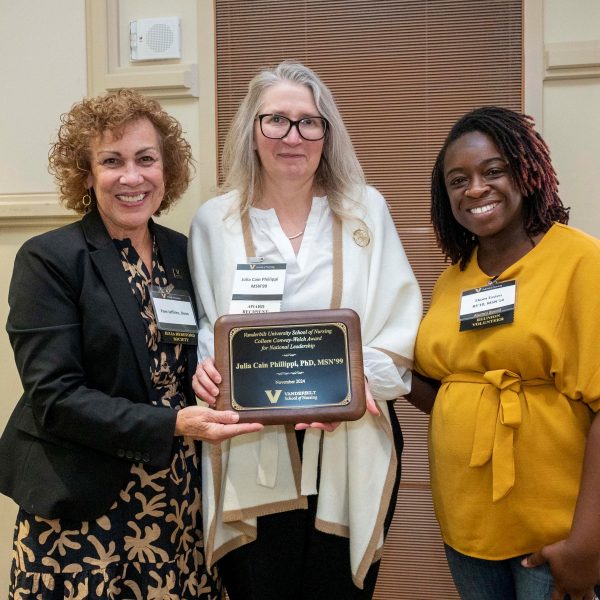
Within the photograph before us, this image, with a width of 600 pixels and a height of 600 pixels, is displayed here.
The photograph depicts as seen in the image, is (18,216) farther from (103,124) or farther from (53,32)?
(103,124)

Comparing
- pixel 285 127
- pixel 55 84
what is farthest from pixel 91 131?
pixel 55 84

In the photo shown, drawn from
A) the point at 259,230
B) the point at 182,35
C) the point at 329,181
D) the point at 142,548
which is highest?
the point at 182,35

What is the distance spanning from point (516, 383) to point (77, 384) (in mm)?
1013

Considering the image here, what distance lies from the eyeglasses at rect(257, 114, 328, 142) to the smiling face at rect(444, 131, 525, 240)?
390 millimetres

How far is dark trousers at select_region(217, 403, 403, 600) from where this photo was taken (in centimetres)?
186

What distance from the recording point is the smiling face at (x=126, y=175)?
1.80m

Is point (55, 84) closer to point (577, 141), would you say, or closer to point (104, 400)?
point (104, 400)

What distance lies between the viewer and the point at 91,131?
1.79 m

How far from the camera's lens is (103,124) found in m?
1.79

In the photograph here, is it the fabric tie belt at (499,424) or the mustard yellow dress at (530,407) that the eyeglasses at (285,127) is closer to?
the mustard yellow dress at (530,407)

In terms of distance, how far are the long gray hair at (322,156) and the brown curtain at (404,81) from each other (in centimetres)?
87

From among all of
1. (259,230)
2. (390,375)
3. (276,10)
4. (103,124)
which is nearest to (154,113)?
(103,124)

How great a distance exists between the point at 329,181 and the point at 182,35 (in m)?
1.25

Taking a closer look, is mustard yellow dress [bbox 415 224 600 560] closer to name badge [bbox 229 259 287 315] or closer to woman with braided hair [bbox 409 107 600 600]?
woman with braided hair [bbox 409 107 600 600]
